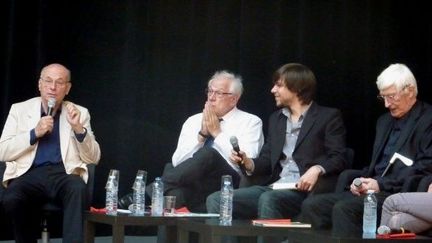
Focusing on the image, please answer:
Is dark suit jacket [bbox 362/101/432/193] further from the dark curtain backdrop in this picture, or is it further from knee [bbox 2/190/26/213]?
knee [bbox 2/190/26/213]

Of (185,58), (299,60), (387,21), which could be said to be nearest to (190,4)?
(185,58)

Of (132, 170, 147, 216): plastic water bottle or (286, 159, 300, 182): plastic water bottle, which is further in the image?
(286, 159, 300, 182): plastic water bottle

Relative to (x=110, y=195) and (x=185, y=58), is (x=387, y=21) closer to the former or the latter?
(x=185, y=58)

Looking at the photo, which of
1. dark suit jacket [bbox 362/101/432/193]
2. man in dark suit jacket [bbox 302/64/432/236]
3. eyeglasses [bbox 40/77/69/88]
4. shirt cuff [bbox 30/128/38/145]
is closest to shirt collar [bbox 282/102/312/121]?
man in dark suit jacket [bbox 302/64/432/236]

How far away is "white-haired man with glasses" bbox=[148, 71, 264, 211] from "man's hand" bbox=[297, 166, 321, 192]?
0.59 m

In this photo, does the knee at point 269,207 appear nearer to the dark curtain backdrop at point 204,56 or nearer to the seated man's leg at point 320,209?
the seated man's leg at point 320,209

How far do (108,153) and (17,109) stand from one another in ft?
3.47

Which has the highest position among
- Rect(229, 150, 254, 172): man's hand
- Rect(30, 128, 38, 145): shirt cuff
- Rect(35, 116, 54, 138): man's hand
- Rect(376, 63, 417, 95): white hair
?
Rect(376, 63, 417, 95): white hair

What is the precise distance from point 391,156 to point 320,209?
46 cm

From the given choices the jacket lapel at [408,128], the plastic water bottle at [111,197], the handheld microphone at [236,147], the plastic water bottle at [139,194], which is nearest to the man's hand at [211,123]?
the handheld microphone at [236,147]

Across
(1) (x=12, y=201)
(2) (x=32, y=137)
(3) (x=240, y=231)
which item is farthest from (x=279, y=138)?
(1) (x=12, y=201)

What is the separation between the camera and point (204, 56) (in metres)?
6.84

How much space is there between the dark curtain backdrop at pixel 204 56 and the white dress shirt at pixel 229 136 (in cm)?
82

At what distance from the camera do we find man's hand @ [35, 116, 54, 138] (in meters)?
5.58
